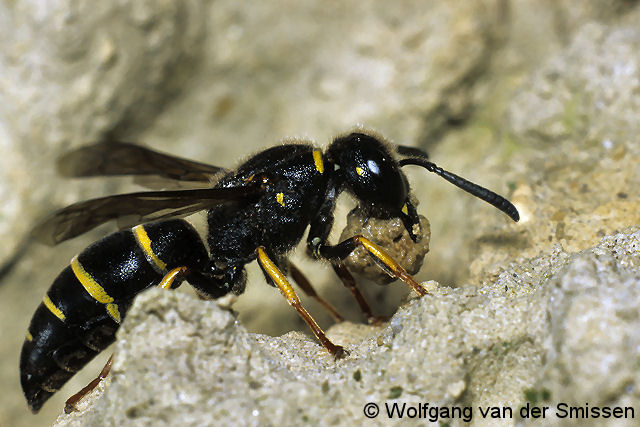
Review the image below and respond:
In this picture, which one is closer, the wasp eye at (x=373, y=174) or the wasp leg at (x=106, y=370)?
the wasp leg at (x=106, y=370)

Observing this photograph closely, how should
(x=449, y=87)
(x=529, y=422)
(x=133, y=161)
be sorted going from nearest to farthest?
1. (x=529, y=422)
2. (x=133, y=161)
3. (x=449, y=87)

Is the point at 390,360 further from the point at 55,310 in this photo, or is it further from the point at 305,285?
the point at 55,310

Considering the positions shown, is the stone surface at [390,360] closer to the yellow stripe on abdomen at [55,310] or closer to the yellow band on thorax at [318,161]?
the yellow stripe on abdomen at [55,310]

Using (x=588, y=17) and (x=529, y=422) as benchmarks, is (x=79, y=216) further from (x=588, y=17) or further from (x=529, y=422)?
(x=588, y=17)

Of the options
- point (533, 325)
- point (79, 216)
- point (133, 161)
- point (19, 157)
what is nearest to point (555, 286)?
point (533, 325)

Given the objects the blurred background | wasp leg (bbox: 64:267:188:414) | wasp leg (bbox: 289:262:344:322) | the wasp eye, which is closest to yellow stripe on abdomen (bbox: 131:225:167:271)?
wasp leg (bbox: 64:267:188:414)

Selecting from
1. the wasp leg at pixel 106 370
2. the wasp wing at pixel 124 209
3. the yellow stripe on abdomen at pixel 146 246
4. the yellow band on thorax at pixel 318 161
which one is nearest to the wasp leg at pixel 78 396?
the wasp leg at pixel 106 370

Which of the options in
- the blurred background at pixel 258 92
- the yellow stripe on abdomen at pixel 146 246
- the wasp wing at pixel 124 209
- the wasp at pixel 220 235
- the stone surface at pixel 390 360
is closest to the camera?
the stone surface at pixel 390 360
